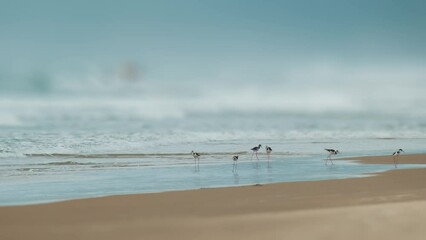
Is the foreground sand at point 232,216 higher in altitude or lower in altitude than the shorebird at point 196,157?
lower

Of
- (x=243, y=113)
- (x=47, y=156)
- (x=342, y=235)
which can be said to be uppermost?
(x=243, y=113)

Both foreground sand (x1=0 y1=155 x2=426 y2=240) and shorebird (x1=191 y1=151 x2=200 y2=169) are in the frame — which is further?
shorebird (x1=191 y1=151 x2=200 y2=169)

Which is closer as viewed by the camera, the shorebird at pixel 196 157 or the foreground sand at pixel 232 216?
the foreground sand at pixel 232 216

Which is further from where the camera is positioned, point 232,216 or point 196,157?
point 196,157

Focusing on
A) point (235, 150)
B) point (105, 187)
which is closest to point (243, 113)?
point (235, 150)

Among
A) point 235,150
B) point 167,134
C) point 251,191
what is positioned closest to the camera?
point 251,191

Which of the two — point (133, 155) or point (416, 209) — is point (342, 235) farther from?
point (133, 155)

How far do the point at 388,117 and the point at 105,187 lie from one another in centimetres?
1874

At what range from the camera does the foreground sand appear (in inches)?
228

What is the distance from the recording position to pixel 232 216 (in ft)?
20.7

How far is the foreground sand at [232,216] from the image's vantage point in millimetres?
5789

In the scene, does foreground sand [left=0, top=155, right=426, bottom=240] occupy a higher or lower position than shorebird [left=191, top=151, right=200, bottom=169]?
lower

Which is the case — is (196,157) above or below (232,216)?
above

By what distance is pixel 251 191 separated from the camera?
828 cm
